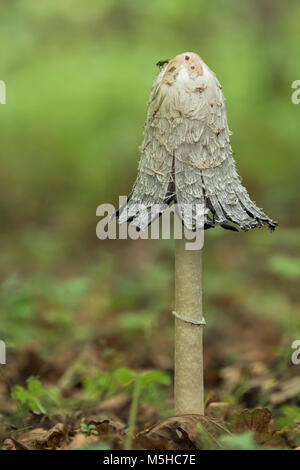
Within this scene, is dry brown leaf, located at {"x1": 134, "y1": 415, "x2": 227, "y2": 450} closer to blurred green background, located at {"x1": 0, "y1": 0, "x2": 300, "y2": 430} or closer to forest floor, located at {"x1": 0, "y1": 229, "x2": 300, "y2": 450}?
forest floor, located at {"x1": 0, "y1": 229, "x2": 300, "y2": 450}

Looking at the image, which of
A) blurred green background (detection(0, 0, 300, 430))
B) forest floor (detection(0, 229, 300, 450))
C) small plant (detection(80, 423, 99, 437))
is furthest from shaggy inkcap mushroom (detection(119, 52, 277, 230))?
blurred green background (detection(0, 0, 300, 430))

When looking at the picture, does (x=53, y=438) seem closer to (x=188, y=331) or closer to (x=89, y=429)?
(x=89, y=429)

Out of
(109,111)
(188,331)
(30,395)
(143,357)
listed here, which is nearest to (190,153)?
(188,331)

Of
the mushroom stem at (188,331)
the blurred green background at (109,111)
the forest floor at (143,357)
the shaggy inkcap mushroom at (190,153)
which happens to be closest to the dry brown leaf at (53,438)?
the forest floor at (143,357)

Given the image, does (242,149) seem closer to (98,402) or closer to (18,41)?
(18,41)

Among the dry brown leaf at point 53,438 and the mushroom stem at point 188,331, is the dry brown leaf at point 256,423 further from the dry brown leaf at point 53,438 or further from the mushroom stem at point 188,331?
the dry brown leaf at point 53,438
